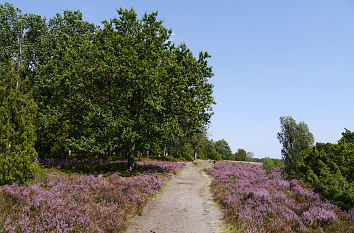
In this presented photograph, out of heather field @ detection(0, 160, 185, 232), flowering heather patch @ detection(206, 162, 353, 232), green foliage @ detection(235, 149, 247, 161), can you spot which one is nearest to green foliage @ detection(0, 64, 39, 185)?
heather field @ detection(0, 160, 185, 232)

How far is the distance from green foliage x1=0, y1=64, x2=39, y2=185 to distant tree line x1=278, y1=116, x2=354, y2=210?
1624 centimetres

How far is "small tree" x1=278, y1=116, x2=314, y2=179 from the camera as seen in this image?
21.0 meters

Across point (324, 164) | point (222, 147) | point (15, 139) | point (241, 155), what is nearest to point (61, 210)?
point (15, 139)

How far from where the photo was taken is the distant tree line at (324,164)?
11.4 metres

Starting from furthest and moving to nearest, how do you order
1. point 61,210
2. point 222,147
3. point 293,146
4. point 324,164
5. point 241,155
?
1. point 241,155
2. point 222,147
3. point 293,146
4. point 324,164
5. point 61,210

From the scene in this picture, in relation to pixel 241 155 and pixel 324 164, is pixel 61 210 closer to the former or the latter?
pixel 324 164

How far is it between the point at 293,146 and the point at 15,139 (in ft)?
94.3

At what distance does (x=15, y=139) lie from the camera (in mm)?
9883

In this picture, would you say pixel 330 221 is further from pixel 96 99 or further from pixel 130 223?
pixel 96 99

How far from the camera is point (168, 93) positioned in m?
18.1

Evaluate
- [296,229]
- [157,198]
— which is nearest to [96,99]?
[157,198]

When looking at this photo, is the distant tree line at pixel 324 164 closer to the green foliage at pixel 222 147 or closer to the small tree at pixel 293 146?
the small tree at pixel 293 146

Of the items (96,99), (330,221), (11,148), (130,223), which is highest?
(96,99)

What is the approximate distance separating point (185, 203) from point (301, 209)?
6135 millimetres
